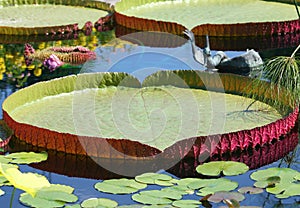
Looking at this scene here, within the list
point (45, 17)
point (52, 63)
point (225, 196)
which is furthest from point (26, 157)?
point (45, 17)

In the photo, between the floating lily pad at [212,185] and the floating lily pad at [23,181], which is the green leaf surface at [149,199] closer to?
the floating lily pad at [212,185]

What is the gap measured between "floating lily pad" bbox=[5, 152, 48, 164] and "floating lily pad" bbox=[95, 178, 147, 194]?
0.44 metres

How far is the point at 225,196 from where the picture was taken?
3.56 metres

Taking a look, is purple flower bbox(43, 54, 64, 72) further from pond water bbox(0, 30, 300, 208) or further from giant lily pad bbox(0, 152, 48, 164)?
giant lily pad bbox(0, 152, 48, 164)

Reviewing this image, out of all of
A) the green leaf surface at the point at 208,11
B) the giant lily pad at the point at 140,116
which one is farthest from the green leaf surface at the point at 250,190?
the green leaf surface at the point at 208,11

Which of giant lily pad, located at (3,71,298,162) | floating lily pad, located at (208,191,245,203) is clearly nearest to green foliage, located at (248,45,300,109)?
giant lily pad, located at (3,71,298,162)

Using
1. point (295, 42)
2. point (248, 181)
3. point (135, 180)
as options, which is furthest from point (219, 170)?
point (295, 42)

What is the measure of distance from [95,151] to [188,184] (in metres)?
0.59

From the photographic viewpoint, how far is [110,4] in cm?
787

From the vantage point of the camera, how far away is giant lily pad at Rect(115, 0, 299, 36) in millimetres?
6801

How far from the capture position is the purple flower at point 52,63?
5.89 metres

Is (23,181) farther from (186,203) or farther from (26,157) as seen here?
(26,157)

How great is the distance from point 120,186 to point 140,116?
89 centimetres

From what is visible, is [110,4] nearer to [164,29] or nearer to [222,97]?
[164,29]
